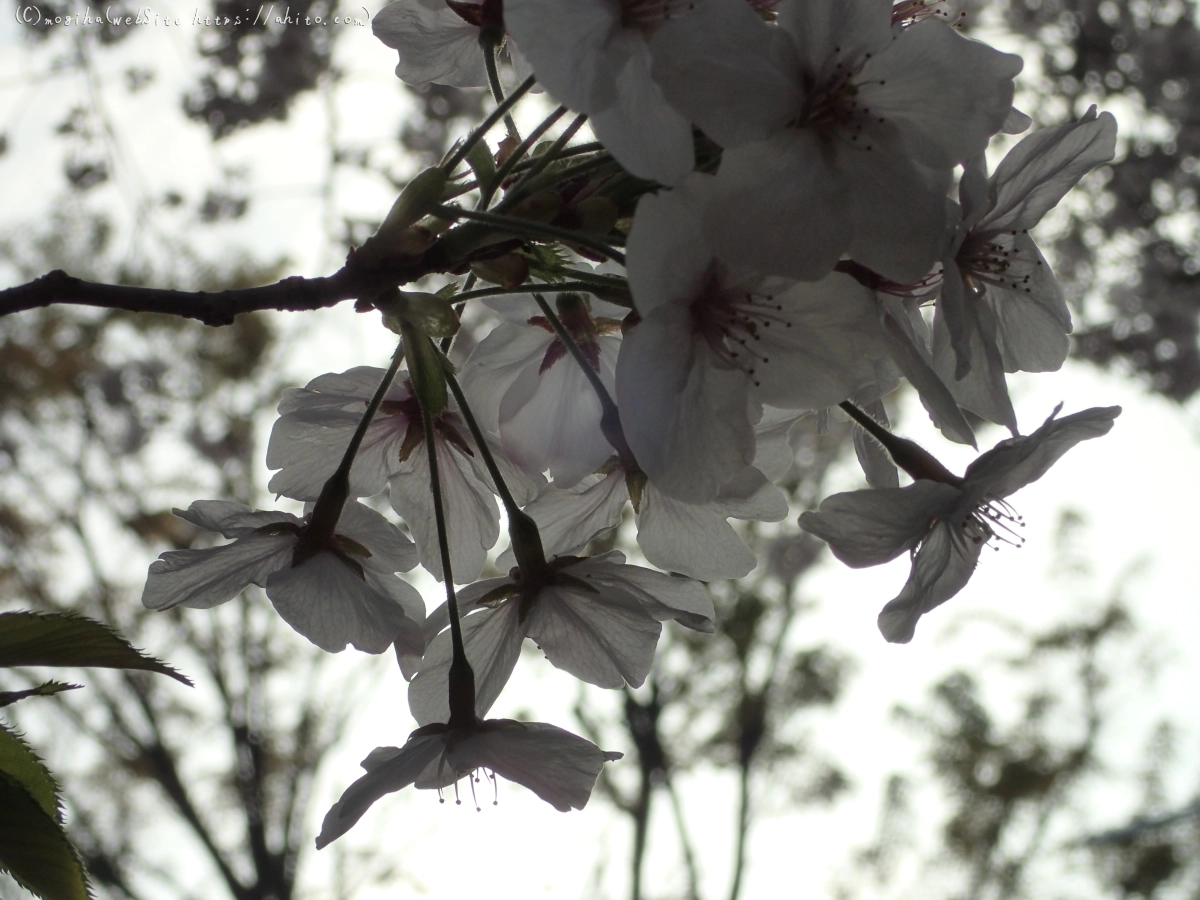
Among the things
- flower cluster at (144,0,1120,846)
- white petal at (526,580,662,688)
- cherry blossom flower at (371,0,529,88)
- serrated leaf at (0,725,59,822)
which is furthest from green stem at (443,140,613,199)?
serrated leaf at (0,725,59,822)

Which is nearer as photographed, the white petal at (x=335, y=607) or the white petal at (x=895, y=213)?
the white petal at (x=895, y=213)

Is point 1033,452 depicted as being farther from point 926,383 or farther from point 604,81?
point 604,81

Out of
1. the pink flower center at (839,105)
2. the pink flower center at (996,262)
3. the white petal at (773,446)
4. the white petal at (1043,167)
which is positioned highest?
the white petal at (1043,167)

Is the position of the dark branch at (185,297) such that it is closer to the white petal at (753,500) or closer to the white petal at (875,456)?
the white petal at (753,500)

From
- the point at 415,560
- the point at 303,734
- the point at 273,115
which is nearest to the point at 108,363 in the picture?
the point at 273,115

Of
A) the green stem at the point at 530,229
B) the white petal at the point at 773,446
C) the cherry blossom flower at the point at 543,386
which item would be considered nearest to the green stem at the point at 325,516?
the cherry blossom flower at the point at 543,386

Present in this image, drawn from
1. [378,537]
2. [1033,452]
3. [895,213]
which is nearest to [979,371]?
[1033,452]

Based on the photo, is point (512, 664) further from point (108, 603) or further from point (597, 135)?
point (108, 603)
